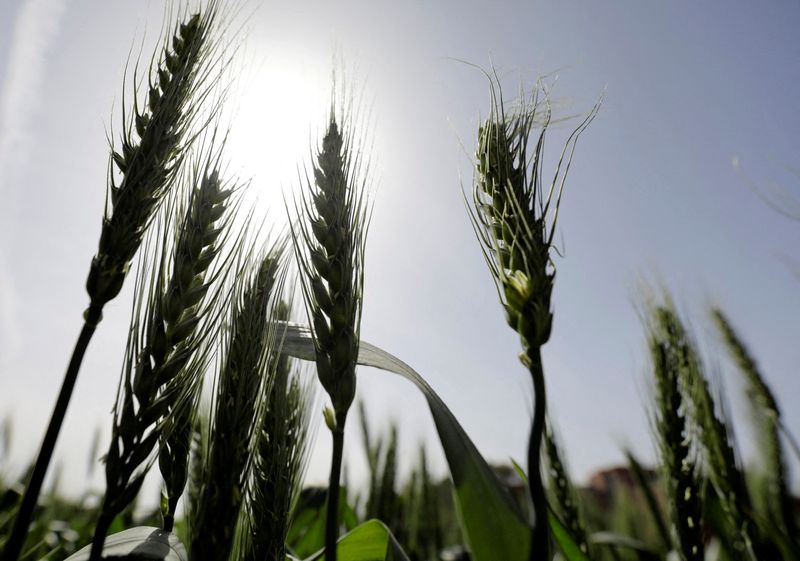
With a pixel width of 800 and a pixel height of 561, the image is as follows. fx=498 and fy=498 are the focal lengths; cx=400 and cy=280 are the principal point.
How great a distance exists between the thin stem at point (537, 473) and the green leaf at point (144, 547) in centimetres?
58

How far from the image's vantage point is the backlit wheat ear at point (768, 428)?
214cm

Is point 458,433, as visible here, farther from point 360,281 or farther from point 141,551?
point 141,551

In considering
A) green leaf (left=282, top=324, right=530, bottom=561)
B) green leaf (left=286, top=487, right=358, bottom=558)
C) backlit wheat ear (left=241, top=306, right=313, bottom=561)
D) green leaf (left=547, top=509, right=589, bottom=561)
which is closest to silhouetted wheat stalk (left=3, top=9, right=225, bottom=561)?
backlit wheat ear (left=241, top=306, right=313, bottom=561)

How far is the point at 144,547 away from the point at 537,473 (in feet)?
2.17

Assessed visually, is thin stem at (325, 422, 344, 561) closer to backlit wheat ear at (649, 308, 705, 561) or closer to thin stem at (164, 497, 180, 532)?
thin stem at (164, 497, 180, 532)

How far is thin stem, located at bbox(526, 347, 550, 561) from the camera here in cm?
61

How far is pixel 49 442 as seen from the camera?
2.49 feet

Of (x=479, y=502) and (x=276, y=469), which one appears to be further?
(x=276, y=469)

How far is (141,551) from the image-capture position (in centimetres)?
81

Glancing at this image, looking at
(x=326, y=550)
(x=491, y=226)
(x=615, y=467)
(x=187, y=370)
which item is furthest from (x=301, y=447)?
(x=615, y=467)

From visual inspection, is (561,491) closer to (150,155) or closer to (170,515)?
(170,515)

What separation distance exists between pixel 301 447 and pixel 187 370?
36 centimetres

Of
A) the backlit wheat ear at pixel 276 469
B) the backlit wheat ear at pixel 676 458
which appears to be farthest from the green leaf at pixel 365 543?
the backlit wheat ear at pixel 676 458

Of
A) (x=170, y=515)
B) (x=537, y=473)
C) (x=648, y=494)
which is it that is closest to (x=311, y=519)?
(x=170, y=515)
